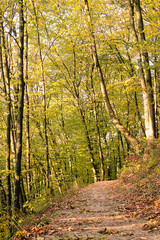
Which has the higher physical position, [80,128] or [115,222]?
[80,128]

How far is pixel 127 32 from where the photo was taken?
49.6ft

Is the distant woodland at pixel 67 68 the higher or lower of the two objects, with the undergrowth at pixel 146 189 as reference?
higher

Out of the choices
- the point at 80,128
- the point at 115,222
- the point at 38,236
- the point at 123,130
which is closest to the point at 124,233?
the point at 115,222

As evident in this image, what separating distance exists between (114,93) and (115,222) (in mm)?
15896

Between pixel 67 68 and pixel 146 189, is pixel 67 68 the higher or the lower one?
the higher one

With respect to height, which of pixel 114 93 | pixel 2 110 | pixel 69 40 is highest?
pixel 69 40

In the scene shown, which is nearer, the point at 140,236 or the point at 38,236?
the point at 140,236

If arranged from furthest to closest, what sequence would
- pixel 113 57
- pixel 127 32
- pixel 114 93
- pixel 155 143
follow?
1. pixel 114 93
2. pixel 113 57
3. pixel 127 32
4. pixel 155 143

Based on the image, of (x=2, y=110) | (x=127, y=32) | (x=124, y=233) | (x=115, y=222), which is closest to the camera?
(x=124, y=233)

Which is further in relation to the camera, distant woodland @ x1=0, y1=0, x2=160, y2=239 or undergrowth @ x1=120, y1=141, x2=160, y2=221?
distant woodland @ x1=0, y1=0, x2=160, y2=239

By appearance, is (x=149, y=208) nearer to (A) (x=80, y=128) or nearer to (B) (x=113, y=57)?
(B) (x=113, y=57)

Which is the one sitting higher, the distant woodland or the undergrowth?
the distant woodland

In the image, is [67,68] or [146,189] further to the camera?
[67,68]

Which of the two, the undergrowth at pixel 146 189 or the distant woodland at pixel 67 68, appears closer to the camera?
the undergrowth at pixel 146 189
